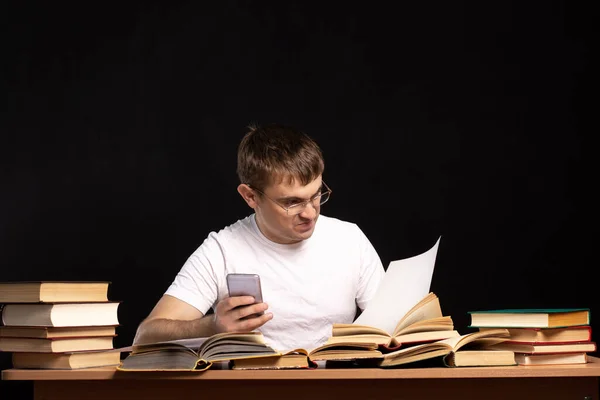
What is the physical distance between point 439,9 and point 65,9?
180 cm

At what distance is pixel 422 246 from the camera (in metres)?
3.80

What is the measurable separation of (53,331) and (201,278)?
81 centimetres

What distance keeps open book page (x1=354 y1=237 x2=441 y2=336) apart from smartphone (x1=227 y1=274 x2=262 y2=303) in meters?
0.33

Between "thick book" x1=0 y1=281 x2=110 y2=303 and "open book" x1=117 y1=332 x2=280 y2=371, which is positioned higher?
"thick book" x1=0 y1=281 x2=110 y2=303

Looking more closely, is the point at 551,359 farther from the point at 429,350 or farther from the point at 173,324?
the point at 173,324

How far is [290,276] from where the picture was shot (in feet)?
9.39

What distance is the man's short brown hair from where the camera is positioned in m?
2.63

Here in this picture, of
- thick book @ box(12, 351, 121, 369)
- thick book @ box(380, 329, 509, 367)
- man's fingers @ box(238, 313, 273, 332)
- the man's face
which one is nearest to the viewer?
thick book @ box(380, 329, 509, 367)

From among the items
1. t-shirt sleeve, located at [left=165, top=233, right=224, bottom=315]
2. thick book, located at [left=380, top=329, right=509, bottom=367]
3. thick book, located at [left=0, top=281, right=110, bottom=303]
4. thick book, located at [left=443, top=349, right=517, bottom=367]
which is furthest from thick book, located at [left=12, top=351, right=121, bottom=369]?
thick book, located at [left=443, top=349, right=517, bottom=367]

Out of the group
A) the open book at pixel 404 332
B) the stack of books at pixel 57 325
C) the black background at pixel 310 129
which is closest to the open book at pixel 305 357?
the open book at pixel 404 332

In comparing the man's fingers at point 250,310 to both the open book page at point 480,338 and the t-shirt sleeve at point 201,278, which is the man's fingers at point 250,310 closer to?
the open book page at point 480,338

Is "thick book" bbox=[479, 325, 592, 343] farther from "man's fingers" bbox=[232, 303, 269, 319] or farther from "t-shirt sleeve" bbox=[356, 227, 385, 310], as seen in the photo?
"t-shirt sleeve" bbox=[356, 227, 385, 310]

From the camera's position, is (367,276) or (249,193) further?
(367,276)

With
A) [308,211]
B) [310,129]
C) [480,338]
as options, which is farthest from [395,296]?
[310,129]
